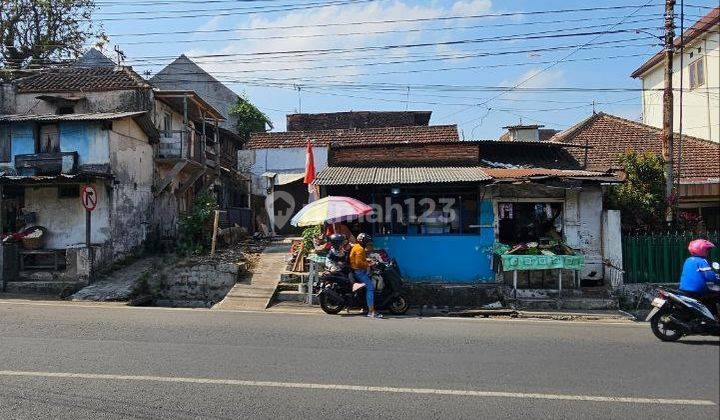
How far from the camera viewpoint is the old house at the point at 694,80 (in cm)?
671

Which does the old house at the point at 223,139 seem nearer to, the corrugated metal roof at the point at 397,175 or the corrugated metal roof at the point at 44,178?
the corrugated metal roof at the point at 44,178

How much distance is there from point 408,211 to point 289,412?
9.79 meters

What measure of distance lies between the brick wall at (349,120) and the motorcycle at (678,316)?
29.1 meters

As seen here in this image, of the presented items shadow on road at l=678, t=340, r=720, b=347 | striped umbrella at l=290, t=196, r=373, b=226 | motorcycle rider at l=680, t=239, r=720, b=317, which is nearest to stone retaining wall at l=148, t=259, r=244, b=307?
striped umbrella at l=290, t=196, r=373, b=226

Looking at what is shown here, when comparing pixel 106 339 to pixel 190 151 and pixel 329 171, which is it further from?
pixel 190 151

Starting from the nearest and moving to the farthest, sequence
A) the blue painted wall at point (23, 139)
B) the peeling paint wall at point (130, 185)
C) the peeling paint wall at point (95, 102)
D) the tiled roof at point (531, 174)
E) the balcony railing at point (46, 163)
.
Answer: the tiled roof at point (531, 174), the balcony railing at point (46, 163), the blue painted wall at point (23, 139), the peeling paint wall at point (130, 185), the peeling paint wall at point (95, 102)

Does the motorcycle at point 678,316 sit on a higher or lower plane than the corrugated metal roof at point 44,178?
lower

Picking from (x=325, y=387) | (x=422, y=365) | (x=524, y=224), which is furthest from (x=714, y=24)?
(x=524, y=224)

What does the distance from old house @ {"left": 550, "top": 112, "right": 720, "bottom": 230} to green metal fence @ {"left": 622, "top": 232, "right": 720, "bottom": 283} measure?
10.4 feet

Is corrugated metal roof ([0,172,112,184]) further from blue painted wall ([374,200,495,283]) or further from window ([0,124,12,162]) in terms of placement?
blue painted wall ([374,200,495,283])

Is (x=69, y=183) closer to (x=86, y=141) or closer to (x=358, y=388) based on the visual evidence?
(x=86, y=141)

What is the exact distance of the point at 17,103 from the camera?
65.1 feet

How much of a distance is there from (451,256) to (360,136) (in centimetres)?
1393

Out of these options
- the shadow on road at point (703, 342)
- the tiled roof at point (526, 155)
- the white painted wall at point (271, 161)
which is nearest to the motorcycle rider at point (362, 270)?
the shadow on road at point (703, 342)
